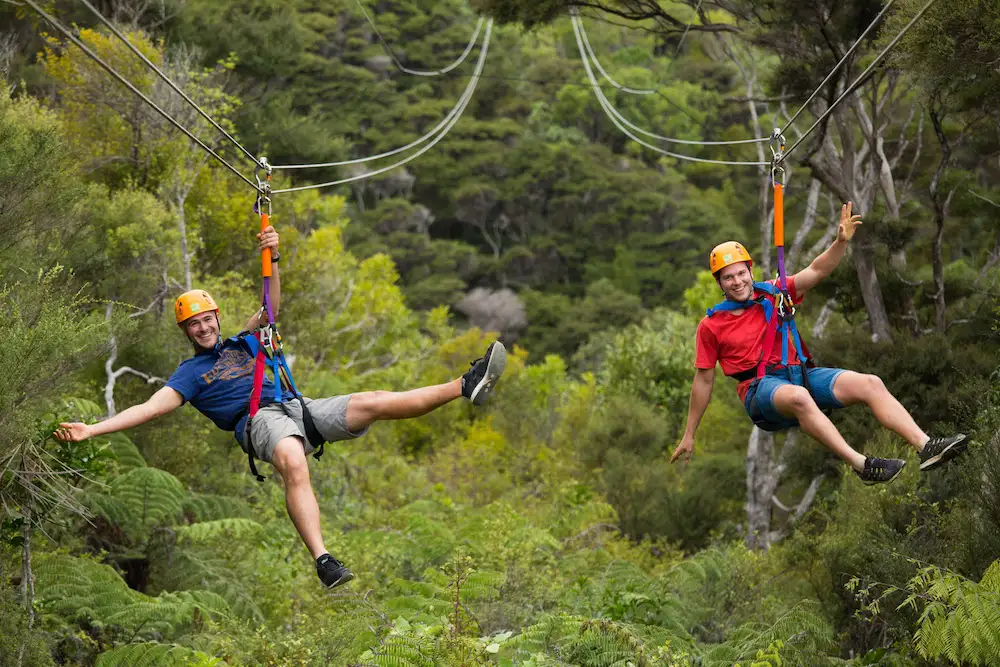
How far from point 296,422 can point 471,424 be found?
25076 mm

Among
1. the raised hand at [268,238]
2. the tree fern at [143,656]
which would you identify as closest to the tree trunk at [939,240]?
the raised hand at [268,238]

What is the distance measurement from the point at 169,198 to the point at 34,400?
11311 mm

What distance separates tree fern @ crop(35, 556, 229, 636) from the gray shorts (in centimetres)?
→ 249

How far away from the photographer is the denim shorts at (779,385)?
22.5 ft

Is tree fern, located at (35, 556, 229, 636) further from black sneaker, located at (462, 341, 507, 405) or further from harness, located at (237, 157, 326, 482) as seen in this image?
black sneaker, located at (462, 341, 507, 405)

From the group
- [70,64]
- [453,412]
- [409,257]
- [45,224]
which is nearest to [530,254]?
[409,257]

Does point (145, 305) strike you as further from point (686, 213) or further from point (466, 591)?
point (686, 213)

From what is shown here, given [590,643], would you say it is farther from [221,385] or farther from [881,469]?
[221,385]

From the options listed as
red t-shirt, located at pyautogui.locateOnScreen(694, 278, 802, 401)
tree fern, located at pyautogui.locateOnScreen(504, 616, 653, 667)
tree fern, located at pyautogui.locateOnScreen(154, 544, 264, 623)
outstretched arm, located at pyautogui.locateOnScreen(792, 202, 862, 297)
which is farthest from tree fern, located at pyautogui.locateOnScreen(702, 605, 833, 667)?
tree fern, located at pyautogui.locateOnScreen(154, 544, 264, 623)

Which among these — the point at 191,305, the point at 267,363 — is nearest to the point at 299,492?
the point at 267,363

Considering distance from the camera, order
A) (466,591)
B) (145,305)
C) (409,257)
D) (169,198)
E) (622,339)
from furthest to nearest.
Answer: (409,257)
(622,339)
(169,198)
(145,305)
(466,591)

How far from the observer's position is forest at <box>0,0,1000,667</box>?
7926 millimetres

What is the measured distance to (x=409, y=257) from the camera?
174 feet

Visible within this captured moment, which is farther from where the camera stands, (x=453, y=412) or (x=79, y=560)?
(x=453, y=412)
